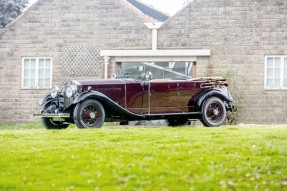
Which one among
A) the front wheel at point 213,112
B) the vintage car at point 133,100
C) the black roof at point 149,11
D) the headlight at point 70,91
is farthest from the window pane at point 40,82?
the black roof at point 149,11

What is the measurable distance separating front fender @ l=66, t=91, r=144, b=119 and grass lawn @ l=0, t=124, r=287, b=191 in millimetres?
1162

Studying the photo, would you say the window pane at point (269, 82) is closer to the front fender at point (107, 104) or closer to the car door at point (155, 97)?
the car door at point (155, 97)

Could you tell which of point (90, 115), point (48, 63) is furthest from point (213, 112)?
point (48, 63)

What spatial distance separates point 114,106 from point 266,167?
4117mm

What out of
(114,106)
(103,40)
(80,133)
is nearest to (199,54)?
(103,40)

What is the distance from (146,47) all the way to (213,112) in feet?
15.7

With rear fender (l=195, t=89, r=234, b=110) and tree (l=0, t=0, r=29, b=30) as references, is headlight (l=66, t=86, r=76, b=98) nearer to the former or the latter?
rear fender (l=195, t=89, r=234, b=110)

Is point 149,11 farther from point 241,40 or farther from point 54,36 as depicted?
point 241,40

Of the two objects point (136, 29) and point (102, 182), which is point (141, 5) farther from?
point (102, 182)

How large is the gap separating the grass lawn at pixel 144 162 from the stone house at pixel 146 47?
6154mm

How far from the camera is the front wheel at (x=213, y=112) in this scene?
8.77 m

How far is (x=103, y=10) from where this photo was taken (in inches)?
522

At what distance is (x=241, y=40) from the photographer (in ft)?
41.5

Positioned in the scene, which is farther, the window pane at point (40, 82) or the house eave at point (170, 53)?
the window pane at point (40, 82)
